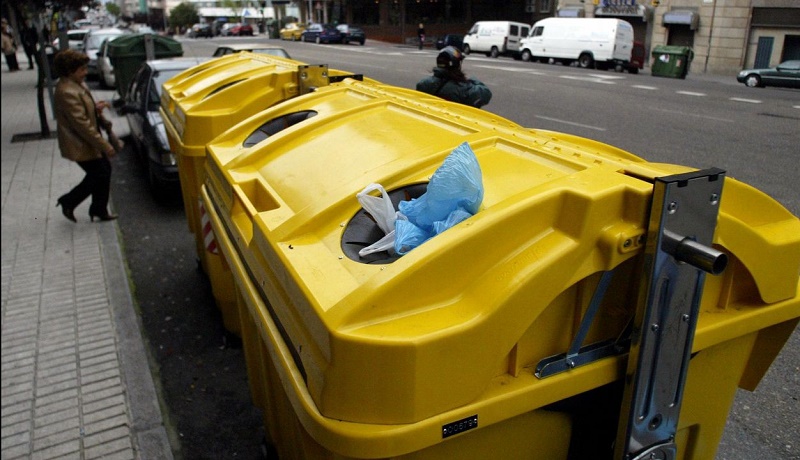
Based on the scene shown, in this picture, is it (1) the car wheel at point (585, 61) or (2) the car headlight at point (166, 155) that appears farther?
(1) the car wheel at point (585, 61)

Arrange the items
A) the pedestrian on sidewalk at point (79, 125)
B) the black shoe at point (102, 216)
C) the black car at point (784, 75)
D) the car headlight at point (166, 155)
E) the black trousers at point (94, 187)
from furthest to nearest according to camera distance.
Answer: the car headlight at point (166, 155) < the black shoe at point (102, 216) < the black trousers at point (94, 187) < the pedestrian on sidewalk at point (79, 125) < the black car at point (784, 75)

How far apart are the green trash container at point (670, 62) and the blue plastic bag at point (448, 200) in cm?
1155

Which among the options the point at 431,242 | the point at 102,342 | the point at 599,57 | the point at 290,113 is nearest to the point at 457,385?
the point at 431,242

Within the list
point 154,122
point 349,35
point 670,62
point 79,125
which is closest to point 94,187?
point 79,125

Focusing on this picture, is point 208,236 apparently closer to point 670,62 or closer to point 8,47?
point 670,62

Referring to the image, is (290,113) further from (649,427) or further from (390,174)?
(649,427)

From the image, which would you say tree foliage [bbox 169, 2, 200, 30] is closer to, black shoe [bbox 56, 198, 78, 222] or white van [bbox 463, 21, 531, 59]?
white van [bbox 463, 21, 531, 59]

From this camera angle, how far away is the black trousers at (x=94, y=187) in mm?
6117

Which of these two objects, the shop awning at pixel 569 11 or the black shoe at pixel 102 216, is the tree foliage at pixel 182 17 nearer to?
the shop awning at pixel 569 11

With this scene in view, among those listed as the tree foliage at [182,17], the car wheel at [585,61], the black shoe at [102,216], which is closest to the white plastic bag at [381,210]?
the black shoe at [102,216]

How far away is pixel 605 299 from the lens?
1717mm

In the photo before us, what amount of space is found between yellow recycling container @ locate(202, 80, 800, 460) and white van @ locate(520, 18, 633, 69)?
9.63 m

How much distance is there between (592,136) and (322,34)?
107ft

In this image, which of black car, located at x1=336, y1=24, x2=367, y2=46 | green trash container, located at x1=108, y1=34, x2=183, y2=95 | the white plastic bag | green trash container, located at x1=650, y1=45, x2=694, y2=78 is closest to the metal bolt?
the white plastic bag
